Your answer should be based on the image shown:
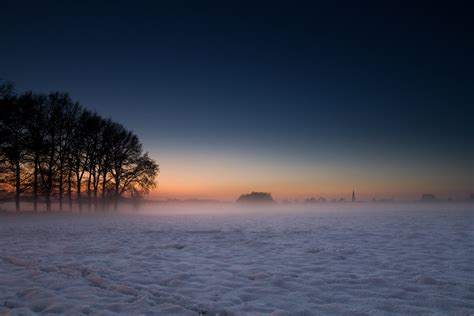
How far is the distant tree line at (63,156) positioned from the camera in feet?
92.8

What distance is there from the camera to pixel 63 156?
32812 millimetres

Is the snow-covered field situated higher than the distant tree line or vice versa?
the distant tree line

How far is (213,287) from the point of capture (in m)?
6.26

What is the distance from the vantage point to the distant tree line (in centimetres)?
2830

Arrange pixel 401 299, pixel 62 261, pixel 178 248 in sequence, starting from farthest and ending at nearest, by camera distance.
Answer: pixel 178 248, pixel 62 261, pixel 401 299

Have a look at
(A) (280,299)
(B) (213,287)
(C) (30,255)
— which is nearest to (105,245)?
(C) (30,255)

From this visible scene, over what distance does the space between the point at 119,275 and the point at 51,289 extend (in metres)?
1.48

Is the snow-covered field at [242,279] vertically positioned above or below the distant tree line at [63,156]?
below

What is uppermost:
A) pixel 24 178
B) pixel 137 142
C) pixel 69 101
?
pixel 69 101

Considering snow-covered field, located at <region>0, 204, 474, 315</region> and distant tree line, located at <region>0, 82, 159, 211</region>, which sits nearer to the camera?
snow-covered field, located at <region>0, 204, 474, 315</region>

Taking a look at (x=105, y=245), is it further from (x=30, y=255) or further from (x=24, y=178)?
(x=24, y=178)

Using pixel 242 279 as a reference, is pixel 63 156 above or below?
→ above

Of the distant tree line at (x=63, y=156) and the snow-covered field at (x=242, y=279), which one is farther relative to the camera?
the distant tree line at (x=63, y=156)

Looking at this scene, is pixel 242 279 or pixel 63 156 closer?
pixel 242 279
